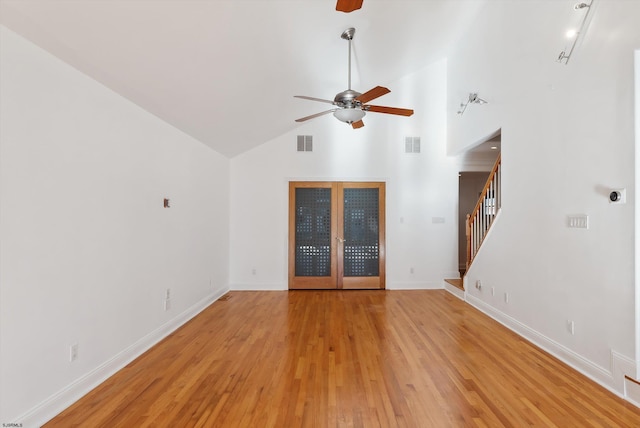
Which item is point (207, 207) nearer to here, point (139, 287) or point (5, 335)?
point (139, 287)

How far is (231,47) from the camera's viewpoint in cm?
275

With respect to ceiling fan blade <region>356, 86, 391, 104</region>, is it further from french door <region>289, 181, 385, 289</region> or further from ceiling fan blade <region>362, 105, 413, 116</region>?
french door <region>289, 181, 385, 289</region>

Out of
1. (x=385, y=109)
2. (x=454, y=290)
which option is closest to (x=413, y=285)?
(x=454, y=290)

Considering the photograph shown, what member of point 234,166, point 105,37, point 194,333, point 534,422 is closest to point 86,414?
point 194,333

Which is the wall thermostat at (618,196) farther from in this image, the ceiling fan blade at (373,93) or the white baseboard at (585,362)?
the ceiling fan blade at (373,93)

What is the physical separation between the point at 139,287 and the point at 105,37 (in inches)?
89.2

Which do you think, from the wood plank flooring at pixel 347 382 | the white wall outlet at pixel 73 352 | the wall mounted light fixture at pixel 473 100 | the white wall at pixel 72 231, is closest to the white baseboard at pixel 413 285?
the wood plank flooring at pixel 347 382

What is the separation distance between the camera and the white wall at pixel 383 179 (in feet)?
19.4

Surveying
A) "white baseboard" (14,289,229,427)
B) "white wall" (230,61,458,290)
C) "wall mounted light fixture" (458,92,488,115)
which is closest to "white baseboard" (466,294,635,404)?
"white wall" (230,61,458,290)

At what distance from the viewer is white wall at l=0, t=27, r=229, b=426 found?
1.80 meters

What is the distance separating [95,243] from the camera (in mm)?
2475

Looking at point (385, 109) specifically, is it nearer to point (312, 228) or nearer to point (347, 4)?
point (347, 4)

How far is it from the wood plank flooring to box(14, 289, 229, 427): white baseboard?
0.07m

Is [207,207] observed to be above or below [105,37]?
below
